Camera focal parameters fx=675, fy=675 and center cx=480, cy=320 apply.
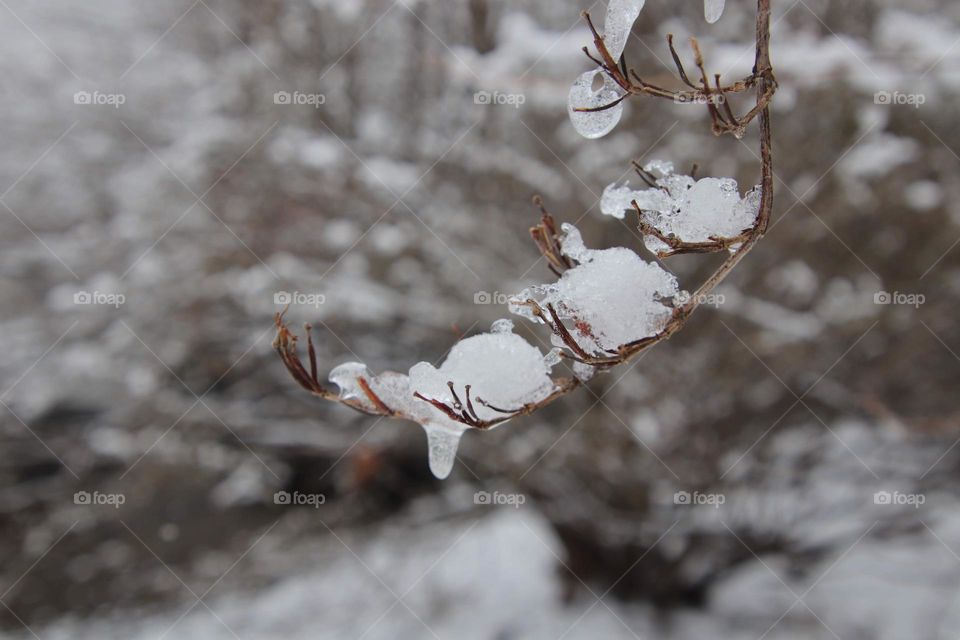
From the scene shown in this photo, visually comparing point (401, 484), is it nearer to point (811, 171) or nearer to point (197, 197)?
point (197, 197)

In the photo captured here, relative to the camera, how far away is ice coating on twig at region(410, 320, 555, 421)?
109 cm

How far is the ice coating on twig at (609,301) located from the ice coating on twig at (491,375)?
0.09 meters

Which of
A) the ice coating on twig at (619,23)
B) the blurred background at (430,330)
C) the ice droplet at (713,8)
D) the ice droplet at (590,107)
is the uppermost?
the ice droplet at (713,8)

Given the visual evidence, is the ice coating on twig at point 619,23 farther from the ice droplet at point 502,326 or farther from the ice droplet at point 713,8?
the ice droplet at point 502,326

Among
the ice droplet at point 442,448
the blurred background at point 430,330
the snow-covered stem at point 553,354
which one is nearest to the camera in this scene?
the snow-covered stem at point 553,354

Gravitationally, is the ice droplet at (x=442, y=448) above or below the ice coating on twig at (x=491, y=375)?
below

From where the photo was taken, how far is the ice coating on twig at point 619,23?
966 millimetres

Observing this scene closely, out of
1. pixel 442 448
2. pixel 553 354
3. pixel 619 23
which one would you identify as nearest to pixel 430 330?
pixel 442 448

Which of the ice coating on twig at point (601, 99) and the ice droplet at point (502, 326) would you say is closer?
the ice coating on twig at point (601, 99)

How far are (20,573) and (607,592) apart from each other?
3508 mm

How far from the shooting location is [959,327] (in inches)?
132

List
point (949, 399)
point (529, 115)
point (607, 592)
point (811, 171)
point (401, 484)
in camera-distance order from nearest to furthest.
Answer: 1. point (811, 171)
2. point (529, 115)
3. point (949, 399)
4. point (607, 592)
5. point (401, 484)

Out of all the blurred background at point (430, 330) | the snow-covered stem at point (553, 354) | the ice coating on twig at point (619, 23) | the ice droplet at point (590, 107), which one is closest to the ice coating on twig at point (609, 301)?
the snow-covered stem at point (553, 354)

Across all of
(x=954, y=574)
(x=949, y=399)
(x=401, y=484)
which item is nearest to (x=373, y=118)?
(x=401, y=484)
